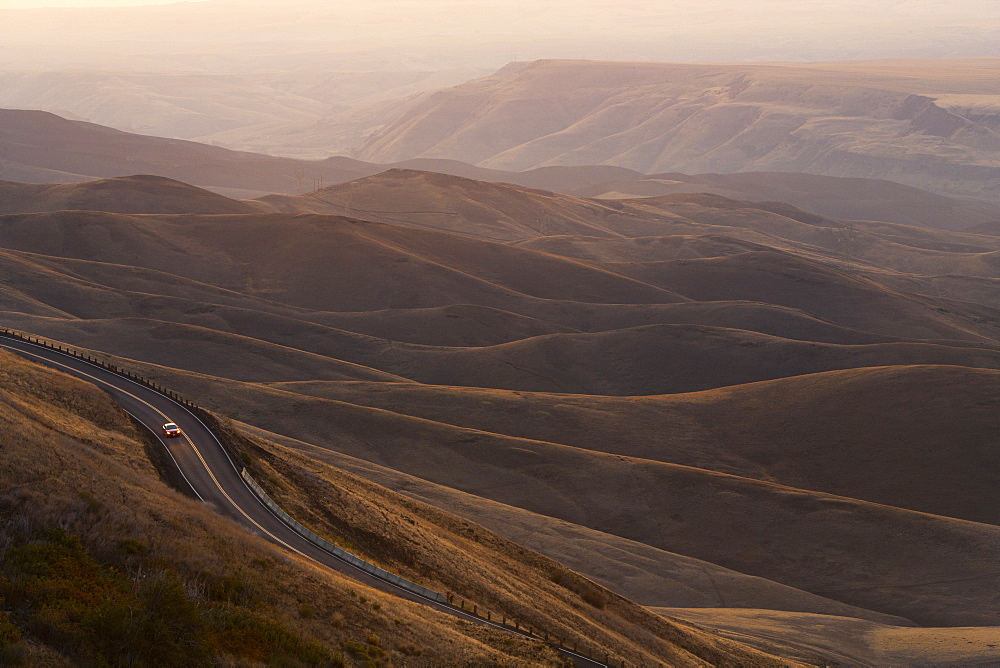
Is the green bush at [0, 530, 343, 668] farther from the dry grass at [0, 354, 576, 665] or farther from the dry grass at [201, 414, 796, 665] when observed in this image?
→ the dry grass at [201, 414, 796, 665]

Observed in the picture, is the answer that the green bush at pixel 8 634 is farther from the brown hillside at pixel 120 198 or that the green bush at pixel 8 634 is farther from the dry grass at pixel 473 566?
the brown hillside at pixel 120 198

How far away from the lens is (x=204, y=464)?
3434 cm

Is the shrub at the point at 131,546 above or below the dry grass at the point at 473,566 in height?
above

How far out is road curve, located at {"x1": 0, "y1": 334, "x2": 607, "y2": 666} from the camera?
28.7 metres

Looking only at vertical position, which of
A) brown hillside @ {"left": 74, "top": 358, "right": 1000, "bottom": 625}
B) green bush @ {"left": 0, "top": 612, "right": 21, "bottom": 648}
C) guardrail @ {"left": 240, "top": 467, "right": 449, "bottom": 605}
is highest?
green bush @ {"left": 0, "top": 612, "right": 21, "bottom": 648}

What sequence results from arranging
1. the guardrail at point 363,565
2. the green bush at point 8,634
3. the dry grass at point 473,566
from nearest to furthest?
the green bush at point 8,634 < the guardrail at point 363,565 < the dry grass at point 473,566

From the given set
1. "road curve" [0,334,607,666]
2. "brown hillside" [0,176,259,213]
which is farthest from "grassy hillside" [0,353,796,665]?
"brown hillside" [0,176,259,213]

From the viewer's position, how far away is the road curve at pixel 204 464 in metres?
28.7

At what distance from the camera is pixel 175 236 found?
134 m

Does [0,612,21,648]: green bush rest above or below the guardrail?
above

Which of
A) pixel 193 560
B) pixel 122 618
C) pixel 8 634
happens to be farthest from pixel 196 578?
pixel 8 634

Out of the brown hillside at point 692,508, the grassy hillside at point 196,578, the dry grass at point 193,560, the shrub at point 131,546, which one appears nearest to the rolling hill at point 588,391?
the brown hillside at point 692,508

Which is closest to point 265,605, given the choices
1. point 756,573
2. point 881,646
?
point 881,646

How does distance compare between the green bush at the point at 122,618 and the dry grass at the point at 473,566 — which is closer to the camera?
the green bush at the point at 122,618
